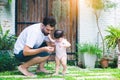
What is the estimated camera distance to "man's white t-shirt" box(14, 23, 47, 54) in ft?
24.7

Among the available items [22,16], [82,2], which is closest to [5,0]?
[22,16]

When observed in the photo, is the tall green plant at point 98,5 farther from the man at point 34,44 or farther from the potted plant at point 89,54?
the man at point 34,44

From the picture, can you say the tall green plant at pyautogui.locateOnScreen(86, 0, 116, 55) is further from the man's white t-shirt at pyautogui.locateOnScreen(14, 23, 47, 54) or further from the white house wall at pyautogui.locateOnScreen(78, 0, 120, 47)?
the man's white t-shirt at pyautogui.locateOnScreen(14, 23, 47, 54)

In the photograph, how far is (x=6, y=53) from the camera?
29.1 ft

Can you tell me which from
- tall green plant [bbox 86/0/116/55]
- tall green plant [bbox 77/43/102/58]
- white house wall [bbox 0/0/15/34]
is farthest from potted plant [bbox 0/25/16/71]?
tall green plant [bbox 86/0/116/55]

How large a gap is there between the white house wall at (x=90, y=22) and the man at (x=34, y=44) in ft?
8.03

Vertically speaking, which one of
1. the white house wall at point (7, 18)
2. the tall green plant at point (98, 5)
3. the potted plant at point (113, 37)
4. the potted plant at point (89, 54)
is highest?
the tall green plant at point (98, 5)

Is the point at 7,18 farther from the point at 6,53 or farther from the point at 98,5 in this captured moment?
the point at 98,5

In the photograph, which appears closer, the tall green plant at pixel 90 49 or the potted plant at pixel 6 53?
the potted plant at pixel 6 53

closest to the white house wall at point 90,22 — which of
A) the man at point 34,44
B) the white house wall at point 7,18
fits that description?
the white house wall at point 7,18

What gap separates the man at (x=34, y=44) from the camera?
7.49 metres

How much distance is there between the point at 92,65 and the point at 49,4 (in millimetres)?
2052

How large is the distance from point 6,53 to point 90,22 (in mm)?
2675

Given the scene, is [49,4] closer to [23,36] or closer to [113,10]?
[113,10]
